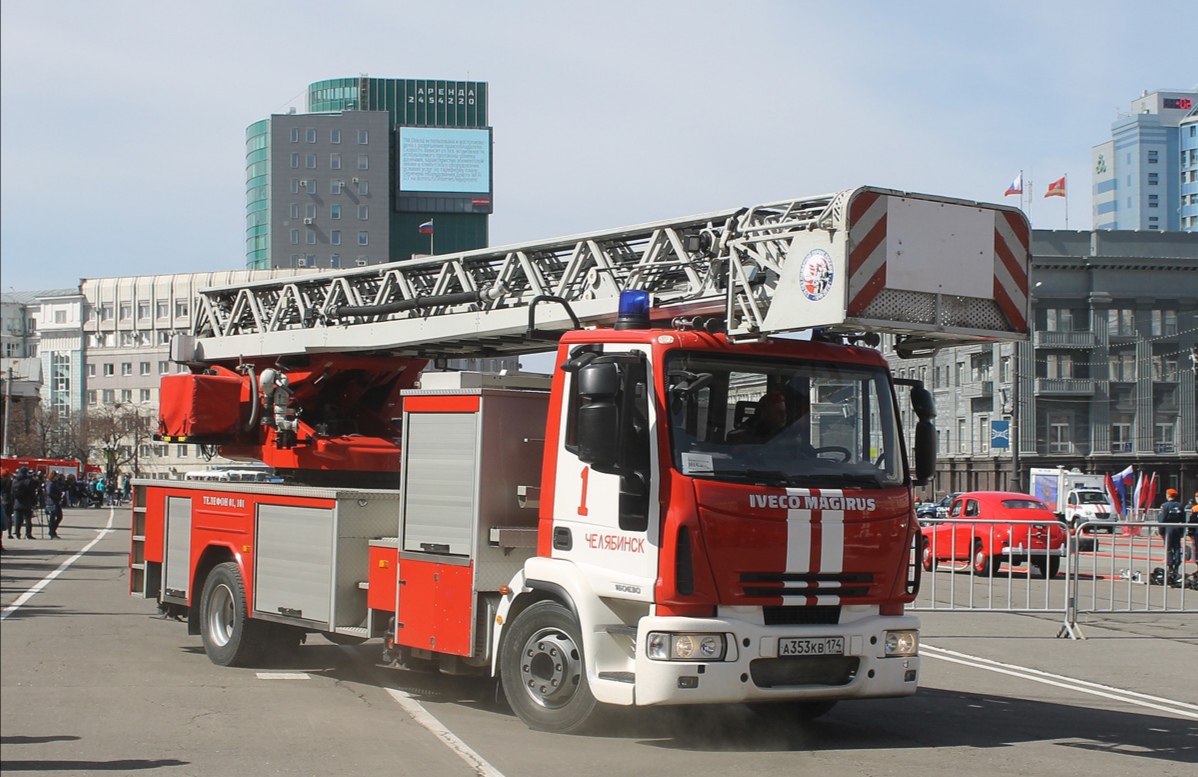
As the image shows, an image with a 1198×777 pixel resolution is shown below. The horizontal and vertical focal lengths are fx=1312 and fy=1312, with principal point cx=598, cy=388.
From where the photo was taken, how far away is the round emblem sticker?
772cm

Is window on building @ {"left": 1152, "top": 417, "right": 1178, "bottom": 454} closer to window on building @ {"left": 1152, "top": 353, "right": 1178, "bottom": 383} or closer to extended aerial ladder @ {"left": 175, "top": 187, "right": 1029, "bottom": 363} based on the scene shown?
window on building @ {"left": 1152, "top": 353, "right": 1178, "bottom": 383}

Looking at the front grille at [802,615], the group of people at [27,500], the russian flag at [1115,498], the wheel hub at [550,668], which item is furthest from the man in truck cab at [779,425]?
the russian flag at [1115,498]

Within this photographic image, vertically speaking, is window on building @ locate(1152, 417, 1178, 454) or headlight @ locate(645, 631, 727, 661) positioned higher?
window on building @ locate(1152, 417, 1178, 454)

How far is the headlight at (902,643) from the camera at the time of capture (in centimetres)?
827

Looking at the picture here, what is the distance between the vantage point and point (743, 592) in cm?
774

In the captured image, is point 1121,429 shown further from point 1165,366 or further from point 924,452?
point 924,452

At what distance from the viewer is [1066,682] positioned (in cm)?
1178

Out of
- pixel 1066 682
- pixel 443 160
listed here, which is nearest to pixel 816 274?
pixel 1066 682

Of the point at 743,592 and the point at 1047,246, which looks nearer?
the point at 743,592

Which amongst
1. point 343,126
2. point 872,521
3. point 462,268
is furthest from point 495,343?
point 343,126

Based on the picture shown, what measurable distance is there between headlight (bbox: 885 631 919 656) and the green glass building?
130 metres

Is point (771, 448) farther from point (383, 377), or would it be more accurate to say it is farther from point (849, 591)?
point (383, 377)

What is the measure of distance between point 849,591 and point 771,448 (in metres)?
1.02

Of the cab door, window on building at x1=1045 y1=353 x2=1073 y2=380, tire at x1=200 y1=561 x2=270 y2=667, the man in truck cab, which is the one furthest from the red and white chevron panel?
window on building at x1=1045 y1=353 x2=1073 y2=380
